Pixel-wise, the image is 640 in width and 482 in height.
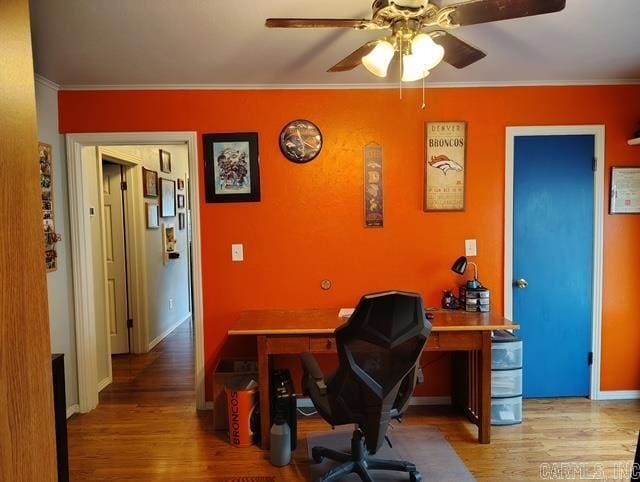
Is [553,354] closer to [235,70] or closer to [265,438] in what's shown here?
[265,438]

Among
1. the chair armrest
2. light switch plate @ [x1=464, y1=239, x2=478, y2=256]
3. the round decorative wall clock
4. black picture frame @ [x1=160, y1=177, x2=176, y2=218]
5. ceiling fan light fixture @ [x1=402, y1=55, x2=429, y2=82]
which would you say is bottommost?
the chair armrest

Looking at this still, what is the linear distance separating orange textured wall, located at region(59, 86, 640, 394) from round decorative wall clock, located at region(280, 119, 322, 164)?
0.18 feet

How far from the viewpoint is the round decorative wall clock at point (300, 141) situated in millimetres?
2855

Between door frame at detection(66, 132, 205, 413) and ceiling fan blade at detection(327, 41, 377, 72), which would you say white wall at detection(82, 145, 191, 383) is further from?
ceiling fan blade at detection(327, 41, 377, 72)

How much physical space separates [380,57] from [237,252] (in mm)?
1743

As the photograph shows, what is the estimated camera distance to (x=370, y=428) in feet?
6.00

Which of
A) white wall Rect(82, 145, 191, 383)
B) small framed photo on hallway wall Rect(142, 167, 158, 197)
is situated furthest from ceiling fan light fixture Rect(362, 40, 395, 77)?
small framed photo on hallway wall Rect(142, 167, 158, 197)

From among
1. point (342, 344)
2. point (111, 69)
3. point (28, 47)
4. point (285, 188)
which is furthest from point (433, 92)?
point (28, 47)

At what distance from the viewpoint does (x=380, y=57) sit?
5.71 ft

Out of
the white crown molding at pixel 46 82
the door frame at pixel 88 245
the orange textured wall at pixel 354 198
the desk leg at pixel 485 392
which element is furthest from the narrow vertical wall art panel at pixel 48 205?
the desk leg at pixel 485 392

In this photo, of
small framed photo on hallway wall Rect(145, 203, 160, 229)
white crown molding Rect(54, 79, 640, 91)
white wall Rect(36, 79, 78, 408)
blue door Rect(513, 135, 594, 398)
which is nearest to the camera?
white wall Rect(36, 79, 78, 408)

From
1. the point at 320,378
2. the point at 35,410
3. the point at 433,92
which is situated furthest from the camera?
the point at 433,92

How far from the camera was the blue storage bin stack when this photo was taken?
2639mm

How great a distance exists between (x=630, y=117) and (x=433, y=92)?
1513 mm
